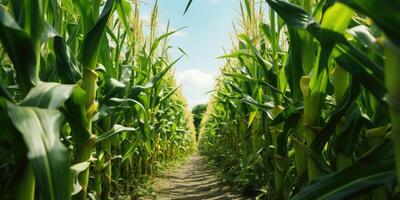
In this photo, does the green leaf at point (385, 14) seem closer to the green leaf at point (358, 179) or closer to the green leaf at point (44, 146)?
the green leaf at point (358, 179)

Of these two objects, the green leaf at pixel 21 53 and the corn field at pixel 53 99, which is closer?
the corn field at pixel 53 99

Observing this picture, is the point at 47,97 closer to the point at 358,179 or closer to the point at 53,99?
the point at 53,99

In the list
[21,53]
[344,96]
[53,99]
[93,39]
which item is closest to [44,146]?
[53,99]

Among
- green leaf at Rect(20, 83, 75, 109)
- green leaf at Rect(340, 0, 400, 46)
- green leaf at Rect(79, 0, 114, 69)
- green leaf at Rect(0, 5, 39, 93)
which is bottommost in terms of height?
green leaf at Rect(20, 83, 75, 109)

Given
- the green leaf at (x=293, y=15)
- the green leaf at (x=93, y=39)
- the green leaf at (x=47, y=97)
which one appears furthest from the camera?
the green leaf at (x=93, y=39)

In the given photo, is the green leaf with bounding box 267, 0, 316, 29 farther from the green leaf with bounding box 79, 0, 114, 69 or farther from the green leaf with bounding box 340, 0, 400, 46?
the green leaf with bounding box 79, 0, 114, 69

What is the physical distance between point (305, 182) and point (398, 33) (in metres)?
1.06

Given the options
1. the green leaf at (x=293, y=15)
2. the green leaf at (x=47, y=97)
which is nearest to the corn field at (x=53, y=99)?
the green leaf at (x=47, y=97)

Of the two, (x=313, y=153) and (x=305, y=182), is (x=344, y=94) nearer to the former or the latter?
(x=313, y=153)

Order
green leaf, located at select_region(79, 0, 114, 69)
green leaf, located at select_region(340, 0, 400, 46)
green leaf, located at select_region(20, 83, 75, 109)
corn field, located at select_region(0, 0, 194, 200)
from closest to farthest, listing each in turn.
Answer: green leaf, located at select_region(340, 0, 400, 46) → corn field, located at select_region(0, 0, 194, 200) → green leaf, located at select_region(20, 83, 75, 109) → green leaf, located at select_region(79, 0, 114, 69)

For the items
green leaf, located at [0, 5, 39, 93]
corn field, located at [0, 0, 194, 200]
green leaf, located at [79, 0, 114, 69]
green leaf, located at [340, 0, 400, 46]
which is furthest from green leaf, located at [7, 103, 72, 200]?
green leaf, located at [340, 0, 400, 46]

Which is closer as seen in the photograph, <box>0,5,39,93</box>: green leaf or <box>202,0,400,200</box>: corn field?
<box>202,0,400,200</box>: corn field

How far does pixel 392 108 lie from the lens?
73cm

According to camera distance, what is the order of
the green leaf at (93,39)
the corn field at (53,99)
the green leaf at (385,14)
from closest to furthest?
the green leaf at (385,14)
the corn field at (53,99)
the green leaf at (93,39)
